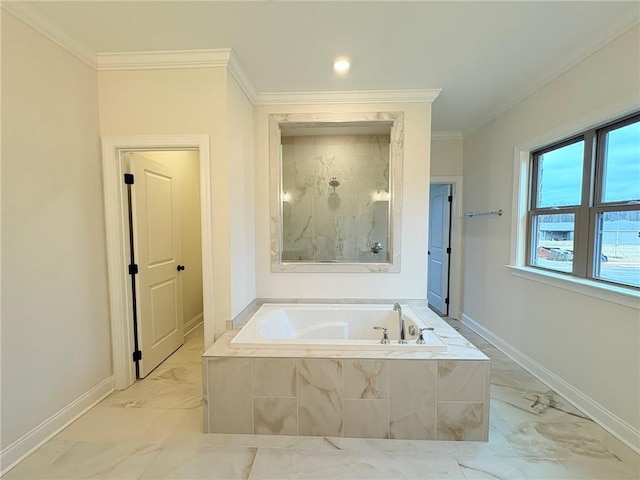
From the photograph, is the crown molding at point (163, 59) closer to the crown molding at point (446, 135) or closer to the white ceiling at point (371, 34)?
the white ceiling at point (371, 34)

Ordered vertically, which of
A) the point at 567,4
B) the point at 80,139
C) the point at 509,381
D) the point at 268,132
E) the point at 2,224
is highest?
the point at 567,4

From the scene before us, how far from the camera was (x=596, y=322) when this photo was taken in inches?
74.8

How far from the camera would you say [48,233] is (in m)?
1.72

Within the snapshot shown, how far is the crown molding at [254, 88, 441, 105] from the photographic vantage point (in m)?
2.56

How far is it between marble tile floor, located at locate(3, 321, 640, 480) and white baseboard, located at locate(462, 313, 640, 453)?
55 mm

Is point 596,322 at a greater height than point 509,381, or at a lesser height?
greater

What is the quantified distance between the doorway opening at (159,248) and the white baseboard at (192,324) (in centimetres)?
2

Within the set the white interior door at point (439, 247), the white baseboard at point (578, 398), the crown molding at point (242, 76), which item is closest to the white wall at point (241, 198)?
the crown molding at point (242, 76)

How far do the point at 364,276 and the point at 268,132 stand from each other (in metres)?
1.66

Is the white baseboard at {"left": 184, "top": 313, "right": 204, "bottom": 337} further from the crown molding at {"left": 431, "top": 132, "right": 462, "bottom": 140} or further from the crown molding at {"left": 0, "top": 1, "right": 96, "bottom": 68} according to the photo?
the crown molding at {"left": 431, "top": 132, "right": 462, "bottom": 140}

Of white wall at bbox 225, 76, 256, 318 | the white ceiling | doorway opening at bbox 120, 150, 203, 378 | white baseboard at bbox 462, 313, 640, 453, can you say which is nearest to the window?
the white ceiling

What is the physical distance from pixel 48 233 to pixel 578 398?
3.67 m

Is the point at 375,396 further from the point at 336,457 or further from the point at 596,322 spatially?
the point at 596,322

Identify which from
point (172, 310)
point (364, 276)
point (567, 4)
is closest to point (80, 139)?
point (172, 310)
